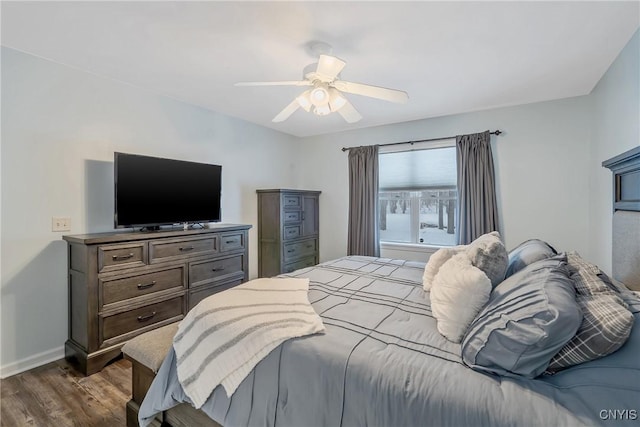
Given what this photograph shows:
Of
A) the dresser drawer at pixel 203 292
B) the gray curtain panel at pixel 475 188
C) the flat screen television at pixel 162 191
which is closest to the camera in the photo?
the flat screen television at pixel 162 191

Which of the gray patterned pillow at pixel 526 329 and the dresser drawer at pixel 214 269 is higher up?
the gray patterned pillow at pixel 526 329

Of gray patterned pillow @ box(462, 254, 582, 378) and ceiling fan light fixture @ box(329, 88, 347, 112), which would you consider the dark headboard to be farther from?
ceiling fan light fixture @ box(329, 88, 347, 112)

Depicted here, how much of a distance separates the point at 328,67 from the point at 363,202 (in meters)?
2.63

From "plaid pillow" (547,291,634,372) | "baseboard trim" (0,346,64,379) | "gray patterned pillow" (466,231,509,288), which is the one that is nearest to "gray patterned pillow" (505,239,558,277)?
"gray patterned pillow" (466,231,509,288)

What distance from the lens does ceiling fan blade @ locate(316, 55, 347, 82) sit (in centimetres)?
179

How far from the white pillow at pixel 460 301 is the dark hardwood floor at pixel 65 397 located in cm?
195

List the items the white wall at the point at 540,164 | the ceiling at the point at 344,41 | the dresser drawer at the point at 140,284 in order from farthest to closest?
1. the white wall at the point at 540,164
2. the dresser drawer at the point at 140,284
3. the ceiling at the point at 344,41

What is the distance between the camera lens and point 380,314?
5.04 ft

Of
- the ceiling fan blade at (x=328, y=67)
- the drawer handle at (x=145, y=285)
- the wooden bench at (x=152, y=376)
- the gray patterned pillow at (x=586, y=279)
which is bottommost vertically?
the wooden bench at (x=152, y=376)

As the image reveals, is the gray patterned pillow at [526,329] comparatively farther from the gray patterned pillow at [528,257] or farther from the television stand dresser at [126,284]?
the television stand dresser at [126,284]

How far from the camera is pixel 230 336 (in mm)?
1331

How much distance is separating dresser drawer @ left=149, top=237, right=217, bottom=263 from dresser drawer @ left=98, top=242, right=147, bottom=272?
3.2 inches

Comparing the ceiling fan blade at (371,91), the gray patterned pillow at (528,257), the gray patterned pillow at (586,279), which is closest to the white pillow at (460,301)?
the gray patterned pillow at (586,279)

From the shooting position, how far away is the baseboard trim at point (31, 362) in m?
2.19
